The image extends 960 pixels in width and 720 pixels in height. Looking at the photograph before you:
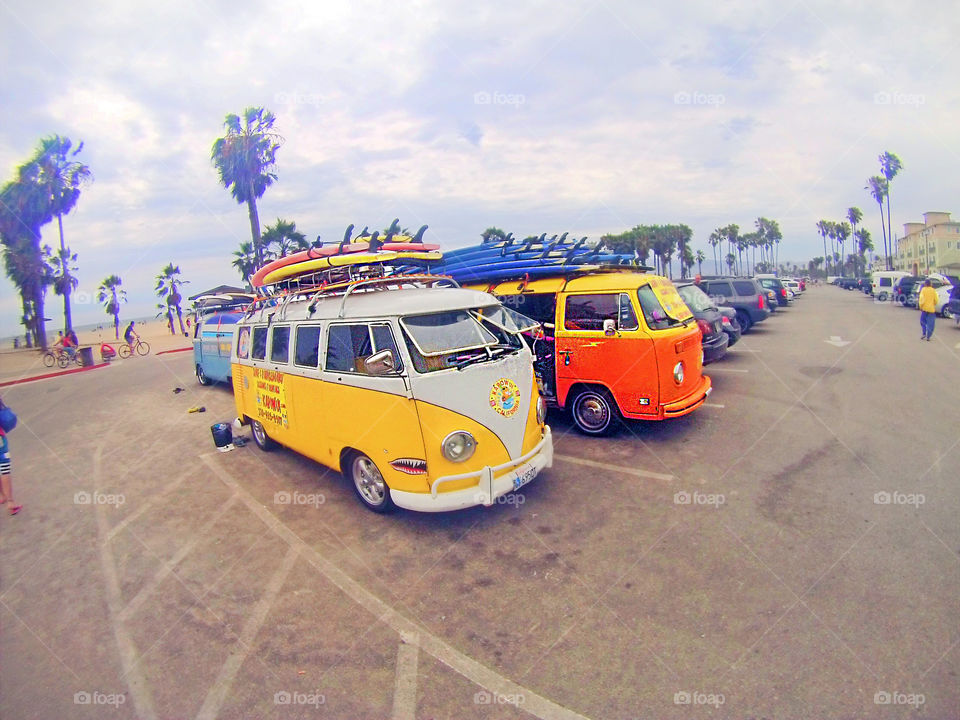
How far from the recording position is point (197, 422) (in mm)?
10195

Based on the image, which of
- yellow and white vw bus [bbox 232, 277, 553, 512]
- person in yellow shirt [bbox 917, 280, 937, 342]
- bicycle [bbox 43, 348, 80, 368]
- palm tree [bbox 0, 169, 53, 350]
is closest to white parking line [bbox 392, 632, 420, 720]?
yellow and white vw bus [bbox 232, 277, 553, 512]

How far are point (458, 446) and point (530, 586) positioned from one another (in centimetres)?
137

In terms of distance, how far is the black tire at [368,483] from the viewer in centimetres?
538

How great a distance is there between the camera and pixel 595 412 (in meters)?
7.66

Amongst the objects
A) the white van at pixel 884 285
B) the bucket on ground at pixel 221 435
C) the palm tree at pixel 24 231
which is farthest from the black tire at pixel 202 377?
the white van at pixel 884 285

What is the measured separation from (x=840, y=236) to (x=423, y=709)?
134 meters

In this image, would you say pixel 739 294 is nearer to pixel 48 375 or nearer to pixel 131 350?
pixel 48 375

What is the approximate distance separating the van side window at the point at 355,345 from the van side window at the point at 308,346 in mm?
275

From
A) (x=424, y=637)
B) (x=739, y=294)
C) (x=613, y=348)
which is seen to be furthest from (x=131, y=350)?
(x=424, y=637)

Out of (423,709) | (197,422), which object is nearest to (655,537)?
(423,709)

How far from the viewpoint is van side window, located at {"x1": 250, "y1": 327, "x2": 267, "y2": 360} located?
23.3ft

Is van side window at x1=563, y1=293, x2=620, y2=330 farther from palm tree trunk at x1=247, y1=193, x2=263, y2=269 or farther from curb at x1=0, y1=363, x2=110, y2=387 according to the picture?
palm tree trunk at x1=247, y1=193, x2=263, y2=269

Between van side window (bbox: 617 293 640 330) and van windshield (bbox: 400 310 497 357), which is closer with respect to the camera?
van windshield (bbox: 400 310 497 357)

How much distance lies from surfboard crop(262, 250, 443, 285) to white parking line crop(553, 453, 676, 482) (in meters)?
3.38
